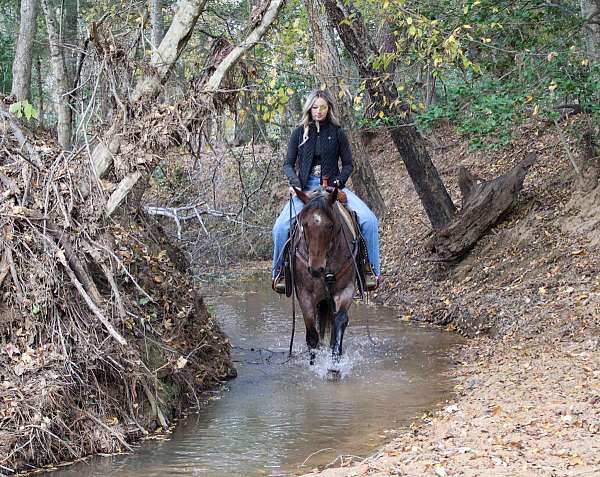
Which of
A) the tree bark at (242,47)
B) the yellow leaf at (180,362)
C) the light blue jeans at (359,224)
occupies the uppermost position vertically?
the tree bark at (242,47)

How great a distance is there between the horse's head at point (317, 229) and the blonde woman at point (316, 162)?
718 mm

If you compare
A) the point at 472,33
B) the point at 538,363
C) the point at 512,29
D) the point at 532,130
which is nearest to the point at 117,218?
the point at 538,363

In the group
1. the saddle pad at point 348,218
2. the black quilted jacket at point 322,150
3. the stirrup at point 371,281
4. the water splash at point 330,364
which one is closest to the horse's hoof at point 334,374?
the water splash at point 330,364

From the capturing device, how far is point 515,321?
444 inches

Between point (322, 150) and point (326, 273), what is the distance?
5.85 feet

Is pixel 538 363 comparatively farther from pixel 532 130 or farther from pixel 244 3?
pixel 244 3

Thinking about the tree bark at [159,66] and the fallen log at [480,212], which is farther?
the fallen log at [480,212]

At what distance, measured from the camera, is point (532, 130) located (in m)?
18.9

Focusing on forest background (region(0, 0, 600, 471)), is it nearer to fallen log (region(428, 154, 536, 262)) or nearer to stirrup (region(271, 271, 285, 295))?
stirrup (region(271, 271, 285, 295))

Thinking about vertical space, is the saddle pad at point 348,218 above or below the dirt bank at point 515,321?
above

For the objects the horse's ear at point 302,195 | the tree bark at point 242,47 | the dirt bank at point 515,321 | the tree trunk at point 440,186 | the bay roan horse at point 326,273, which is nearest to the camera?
the dirt bank at point 515,321

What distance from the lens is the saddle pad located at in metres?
10.5

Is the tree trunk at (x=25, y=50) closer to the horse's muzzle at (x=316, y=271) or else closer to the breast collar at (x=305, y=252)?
the breast collar at (x=305, y=252)

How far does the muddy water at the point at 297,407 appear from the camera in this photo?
7.02m
